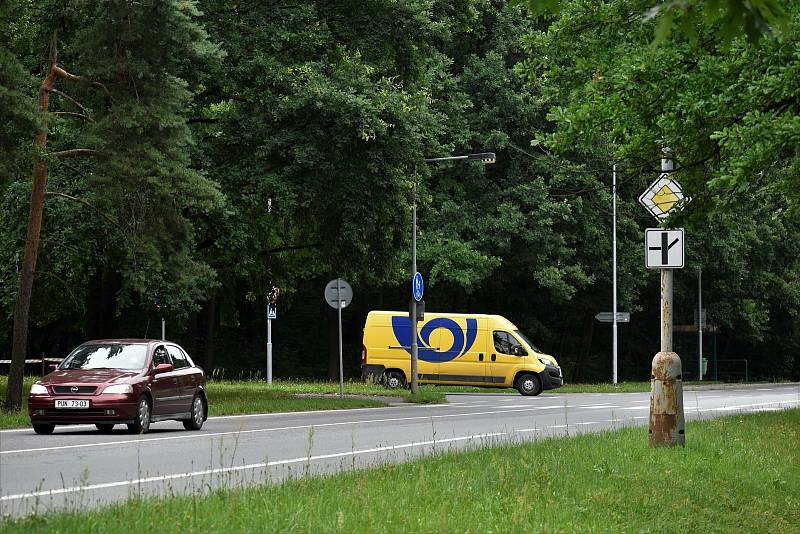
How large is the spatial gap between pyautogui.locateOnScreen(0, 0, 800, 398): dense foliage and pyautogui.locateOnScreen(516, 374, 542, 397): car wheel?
6111mm

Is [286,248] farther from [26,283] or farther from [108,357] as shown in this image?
[108,357]

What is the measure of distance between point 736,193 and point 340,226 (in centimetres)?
1387

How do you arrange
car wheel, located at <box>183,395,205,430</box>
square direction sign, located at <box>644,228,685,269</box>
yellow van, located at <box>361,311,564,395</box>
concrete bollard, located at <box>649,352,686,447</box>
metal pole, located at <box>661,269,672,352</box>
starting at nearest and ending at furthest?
concrete bollard, located at <box>649,352,686,447</box>, metal pole, located at <box>661,269,672,352</box>, square direction sign, located at <box>644,228,685,269</box>, car wheel, located at <box>183,395,205,430</box>, yellow van, located at <box>361,311,564,395</box>

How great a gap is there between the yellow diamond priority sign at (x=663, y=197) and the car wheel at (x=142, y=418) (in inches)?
317

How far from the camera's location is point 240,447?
17.7 metres

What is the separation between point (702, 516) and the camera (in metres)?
10.5

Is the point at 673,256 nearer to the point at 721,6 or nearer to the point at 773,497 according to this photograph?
the point at 773,497

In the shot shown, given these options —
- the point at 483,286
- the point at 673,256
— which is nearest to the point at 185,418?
the point at 673,256

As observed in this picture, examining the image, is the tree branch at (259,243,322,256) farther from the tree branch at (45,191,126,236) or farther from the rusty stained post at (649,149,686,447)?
the rusty stained post at (649,149,686,447)

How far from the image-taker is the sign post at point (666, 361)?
51.5 feet

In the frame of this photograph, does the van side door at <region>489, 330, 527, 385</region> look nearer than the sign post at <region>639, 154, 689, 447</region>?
No

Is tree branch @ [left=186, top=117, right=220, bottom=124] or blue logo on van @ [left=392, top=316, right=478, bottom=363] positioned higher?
tree branch @ [left=186, top=117, right=220, bottom=124]

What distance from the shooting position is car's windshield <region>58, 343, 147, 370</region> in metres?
20.9

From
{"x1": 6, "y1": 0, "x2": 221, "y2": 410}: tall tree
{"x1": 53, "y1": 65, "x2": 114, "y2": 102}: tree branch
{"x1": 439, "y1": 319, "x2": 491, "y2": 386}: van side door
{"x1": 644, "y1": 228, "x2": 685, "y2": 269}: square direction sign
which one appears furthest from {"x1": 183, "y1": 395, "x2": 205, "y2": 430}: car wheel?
{"x1": 439, "y1": 319, "x2": 491, "y2": 386}: van side door
